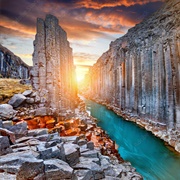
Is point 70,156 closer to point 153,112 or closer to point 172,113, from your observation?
point 172,113

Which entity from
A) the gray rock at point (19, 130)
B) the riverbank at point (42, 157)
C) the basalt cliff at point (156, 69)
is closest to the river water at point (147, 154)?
the basalt cliff at point (156, 69)

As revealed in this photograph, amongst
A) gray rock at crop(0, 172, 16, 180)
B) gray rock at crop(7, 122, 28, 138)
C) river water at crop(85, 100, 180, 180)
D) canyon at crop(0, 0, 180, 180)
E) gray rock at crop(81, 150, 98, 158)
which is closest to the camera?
gray rock at crop(0, 172, 16, 180)

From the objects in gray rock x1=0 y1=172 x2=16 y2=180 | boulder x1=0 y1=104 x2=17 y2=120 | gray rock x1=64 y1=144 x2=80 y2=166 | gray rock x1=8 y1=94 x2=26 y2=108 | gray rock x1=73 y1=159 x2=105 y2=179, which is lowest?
gray rock x1=73 y1=159 x2=105 y2=179

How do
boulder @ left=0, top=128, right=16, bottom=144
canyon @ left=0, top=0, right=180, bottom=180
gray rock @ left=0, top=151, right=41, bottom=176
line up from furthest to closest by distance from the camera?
boulder @ left=0, top=128, right=16, bottom=144 < canyon @ left=0, top=0, right=180, bottom=180 < gray rock @ left=0, top=151, right=41, bottom=176

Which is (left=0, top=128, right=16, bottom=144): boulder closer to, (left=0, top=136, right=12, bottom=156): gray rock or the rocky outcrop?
the rocky outcrop

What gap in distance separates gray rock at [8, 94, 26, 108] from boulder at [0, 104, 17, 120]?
0.42m

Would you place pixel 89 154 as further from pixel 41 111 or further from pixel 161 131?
pixel 161 131

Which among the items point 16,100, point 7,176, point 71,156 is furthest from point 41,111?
point 7,176

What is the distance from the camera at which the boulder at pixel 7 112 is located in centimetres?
816

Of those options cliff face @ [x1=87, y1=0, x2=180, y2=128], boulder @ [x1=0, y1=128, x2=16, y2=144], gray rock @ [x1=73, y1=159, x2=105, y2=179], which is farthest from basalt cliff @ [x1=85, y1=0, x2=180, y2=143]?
boulder @ [x1=0, y1=128, x2=16, y2=144]

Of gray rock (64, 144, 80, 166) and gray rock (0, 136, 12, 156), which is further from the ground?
gray rock (0, 136, 12, 156)

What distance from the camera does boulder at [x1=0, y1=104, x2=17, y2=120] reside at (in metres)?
8.16

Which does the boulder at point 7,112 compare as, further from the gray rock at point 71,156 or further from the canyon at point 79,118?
the gray rock at point 71,156

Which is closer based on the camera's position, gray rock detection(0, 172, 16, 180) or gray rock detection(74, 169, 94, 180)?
gray rock detection(0, 172, 16, 180)
